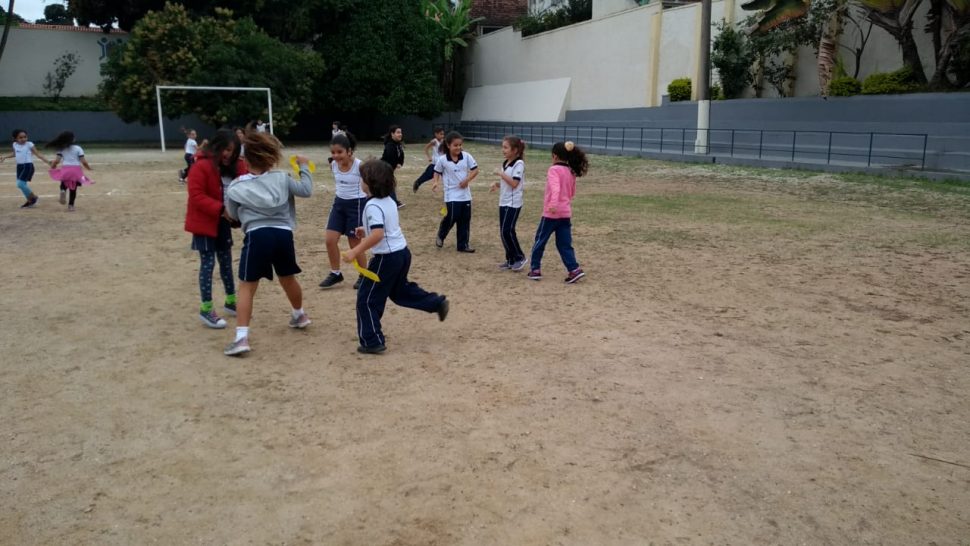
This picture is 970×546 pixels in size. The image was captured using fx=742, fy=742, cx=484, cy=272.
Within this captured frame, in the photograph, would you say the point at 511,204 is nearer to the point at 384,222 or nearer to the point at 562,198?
the point at 562,198

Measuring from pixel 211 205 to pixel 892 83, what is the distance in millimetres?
20702

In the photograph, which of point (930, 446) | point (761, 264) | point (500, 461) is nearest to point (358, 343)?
point (500, 461)

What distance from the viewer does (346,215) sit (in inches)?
272

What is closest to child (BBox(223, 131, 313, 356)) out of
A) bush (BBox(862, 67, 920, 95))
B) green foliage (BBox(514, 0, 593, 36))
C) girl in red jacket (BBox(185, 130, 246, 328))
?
girl in red jacket (BBox(185, 130, 246, 328))

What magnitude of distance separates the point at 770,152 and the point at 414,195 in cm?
1361

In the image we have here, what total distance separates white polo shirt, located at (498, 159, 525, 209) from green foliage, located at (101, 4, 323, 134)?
25.8 metres

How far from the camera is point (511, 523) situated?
3002 mm

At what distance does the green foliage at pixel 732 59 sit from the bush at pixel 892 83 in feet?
15.9

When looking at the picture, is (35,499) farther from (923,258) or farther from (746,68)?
(746,68)

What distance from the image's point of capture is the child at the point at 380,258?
481 centimetres

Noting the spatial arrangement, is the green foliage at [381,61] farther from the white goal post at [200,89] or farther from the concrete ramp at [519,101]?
the white goal post at [200,89]

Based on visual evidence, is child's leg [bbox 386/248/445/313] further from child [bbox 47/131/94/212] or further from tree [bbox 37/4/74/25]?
tree [bbox 37/4/74/25]

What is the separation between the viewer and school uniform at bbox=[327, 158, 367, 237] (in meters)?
6.81

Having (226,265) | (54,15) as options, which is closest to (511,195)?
(226,265)
